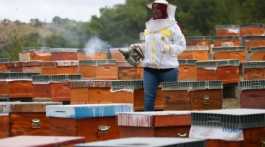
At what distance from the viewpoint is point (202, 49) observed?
21266mm

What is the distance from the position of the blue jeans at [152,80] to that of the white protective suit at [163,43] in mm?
70

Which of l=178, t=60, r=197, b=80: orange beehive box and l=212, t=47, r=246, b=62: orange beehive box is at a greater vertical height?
l=212, t=47, r=246, b=62: orange beehive box

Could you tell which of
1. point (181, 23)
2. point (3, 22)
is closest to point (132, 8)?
point (3, 22)

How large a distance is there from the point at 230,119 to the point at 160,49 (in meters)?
3.81

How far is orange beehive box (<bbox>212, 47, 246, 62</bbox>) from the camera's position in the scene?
772 inches

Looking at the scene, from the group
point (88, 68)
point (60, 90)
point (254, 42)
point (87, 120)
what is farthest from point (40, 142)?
point (254, 42)

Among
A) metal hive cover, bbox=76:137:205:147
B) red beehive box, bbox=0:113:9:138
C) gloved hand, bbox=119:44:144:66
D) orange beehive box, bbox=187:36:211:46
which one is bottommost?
red beehive box, bbox=0:113:9:138

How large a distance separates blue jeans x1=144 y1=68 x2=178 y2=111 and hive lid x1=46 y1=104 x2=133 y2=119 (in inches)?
88.1

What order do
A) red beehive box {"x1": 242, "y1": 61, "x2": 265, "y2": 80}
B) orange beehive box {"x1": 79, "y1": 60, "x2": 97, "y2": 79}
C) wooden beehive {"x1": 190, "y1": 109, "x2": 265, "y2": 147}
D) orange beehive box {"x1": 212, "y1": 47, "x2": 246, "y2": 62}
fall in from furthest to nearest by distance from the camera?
orange beehive box {"x1": 212, "y1": 47, "x2": 246, "y2": 62} < orange beehive box {"x1": 79, "y1": 60, "x2": 97, "y2": 79} < red beehive box {"x1": 242, "y1": 61, "x2": 265, "y2": 80} < wooden beehive {"x1": 190, "y1": 109, "x2": 265, "y2": 147}

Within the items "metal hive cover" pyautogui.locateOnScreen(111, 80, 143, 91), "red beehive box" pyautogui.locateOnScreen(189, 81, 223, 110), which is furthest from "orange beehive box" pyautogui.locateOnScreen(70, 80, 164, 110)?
"red beehive box" pyautogui.locateOnScreen(189, 81, 223, 110)

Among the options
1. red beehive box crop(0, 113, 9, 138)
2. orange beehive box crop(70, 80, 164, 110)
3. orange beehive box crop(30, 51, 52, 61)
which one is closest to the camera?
red beehive box crop(0, 113, 9, 138)

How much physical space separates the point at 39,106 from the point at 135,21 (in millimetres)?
43971

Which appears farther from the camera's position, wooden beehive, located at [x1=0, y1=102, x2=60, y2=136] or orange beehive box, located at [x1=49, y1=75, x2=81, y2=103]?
orange beehive box, located at [x1=49, y1=75, x2=81, y2=103]

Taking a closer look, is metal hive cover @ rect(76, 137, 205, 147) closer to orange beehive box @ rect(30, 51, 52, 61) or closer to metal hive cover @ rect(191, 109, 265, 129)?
metal hive cover @ rect(191, 109, 265, 129)
